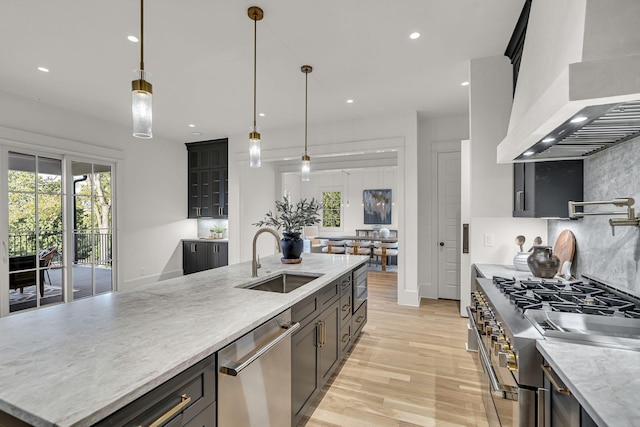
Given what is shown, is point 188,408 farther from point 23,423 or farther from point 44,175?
point 44,175

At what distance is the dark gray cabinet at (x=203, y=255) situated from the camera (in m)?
6.10

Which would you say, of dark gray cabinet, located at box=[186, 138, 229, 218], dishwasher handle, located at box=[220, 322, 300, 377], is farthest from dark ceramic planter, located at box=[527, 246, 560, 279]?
dark gray cabinet, located at box=[186, 138, 229, 218]

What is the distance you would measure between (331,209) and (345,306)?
762 centimetres

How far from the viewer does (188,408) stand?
3.31ft

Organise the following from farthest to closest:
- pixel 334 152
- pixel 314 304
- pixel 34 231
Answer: pixel 334 152 < pixel 34 231 < pixel 314 304

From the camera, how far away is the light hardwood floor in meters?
2.02

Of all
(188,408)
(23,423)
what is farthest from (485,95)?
(23,423)

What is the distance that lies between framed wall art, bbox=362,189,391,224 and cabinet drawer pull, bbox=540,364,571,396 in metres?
8.41

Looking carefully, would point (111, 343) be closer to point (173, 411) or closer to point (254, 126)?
point (173, 411)

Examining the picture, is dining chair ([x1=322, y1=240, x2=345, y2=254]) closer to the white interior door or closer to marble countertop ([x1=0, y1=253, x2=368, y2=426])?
the white interior door

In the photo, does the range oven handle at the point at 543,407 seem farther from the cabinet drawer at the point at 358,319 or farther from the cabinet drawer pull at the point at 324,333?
the cabinet drawer at the point at 358,319

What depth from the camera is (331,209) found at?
404 inches

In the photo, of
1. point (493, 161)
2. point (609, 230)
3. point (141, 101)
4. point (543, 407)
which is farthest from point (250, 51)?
point (543, 407)

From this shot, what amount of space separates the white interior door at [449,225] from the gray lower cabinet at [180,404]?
4.41 meters
